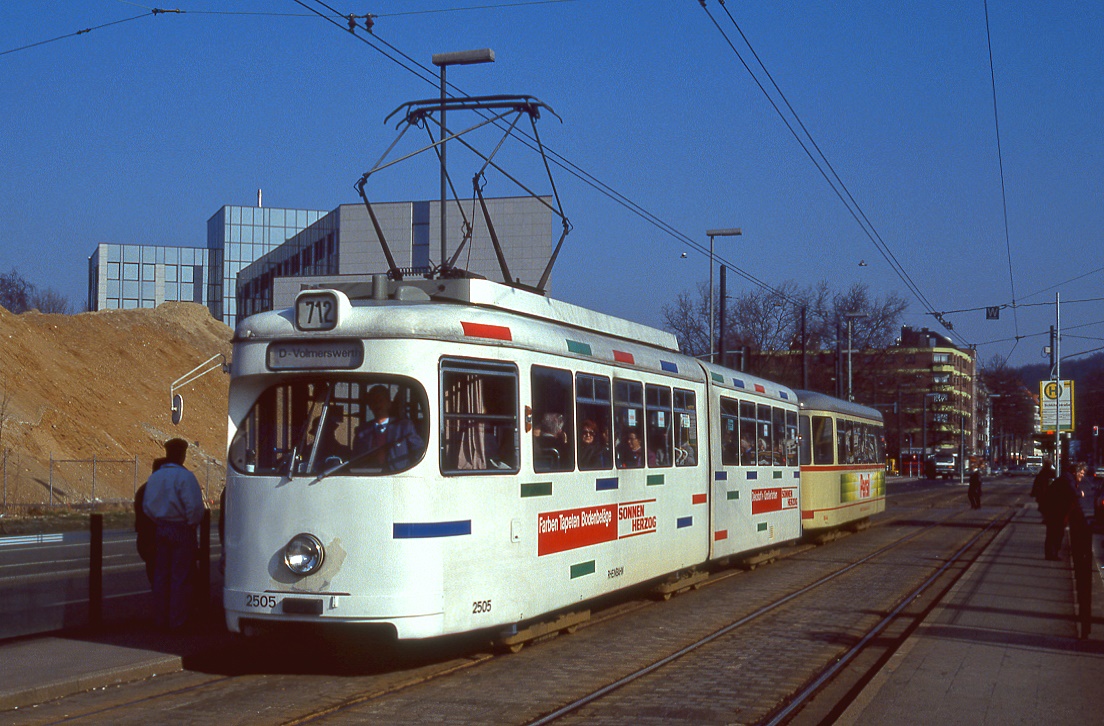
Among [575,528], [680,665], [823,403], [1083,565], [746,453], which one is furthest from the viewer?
[823,403]

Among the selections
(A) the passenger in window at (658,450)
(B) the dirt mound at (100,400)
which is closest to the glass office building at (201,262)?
(B) the dirt mound at (100,400)

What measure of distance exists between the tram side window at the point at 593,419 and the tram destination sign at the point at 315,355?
8.43ft

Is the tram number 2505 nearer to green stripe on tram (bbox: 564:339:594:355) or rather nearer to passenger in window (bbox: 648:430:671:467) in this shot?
green stripe on tram (bbox: 564:339:594:355)

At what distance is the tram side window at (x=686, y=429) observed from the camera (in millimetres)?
14859

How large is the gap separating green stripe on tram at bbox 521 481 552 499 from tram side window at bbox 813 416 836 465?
541 inches

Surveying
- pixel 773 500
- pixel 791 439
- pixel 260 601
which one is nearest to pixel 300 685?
pixel 260 601

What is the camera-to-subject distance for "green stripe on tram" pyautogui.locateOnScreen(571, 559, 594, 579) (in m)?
11.5

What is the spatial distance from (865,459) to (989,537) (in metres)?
3.13

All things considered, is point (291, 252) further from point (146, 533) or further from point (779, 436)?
point (146, 533)

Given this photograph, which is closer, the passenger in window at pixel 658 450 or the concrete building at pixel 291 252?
the passenger in window at pixel 658 450

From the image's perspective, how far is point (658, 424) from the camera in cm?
1409

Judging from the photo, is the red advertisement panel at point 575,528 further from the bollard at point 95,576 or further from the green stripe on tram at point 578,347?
the bollard at point 95,576

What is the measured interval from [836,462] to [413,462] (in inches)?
683

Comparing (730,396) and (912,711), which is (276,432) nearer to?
(912,711)
